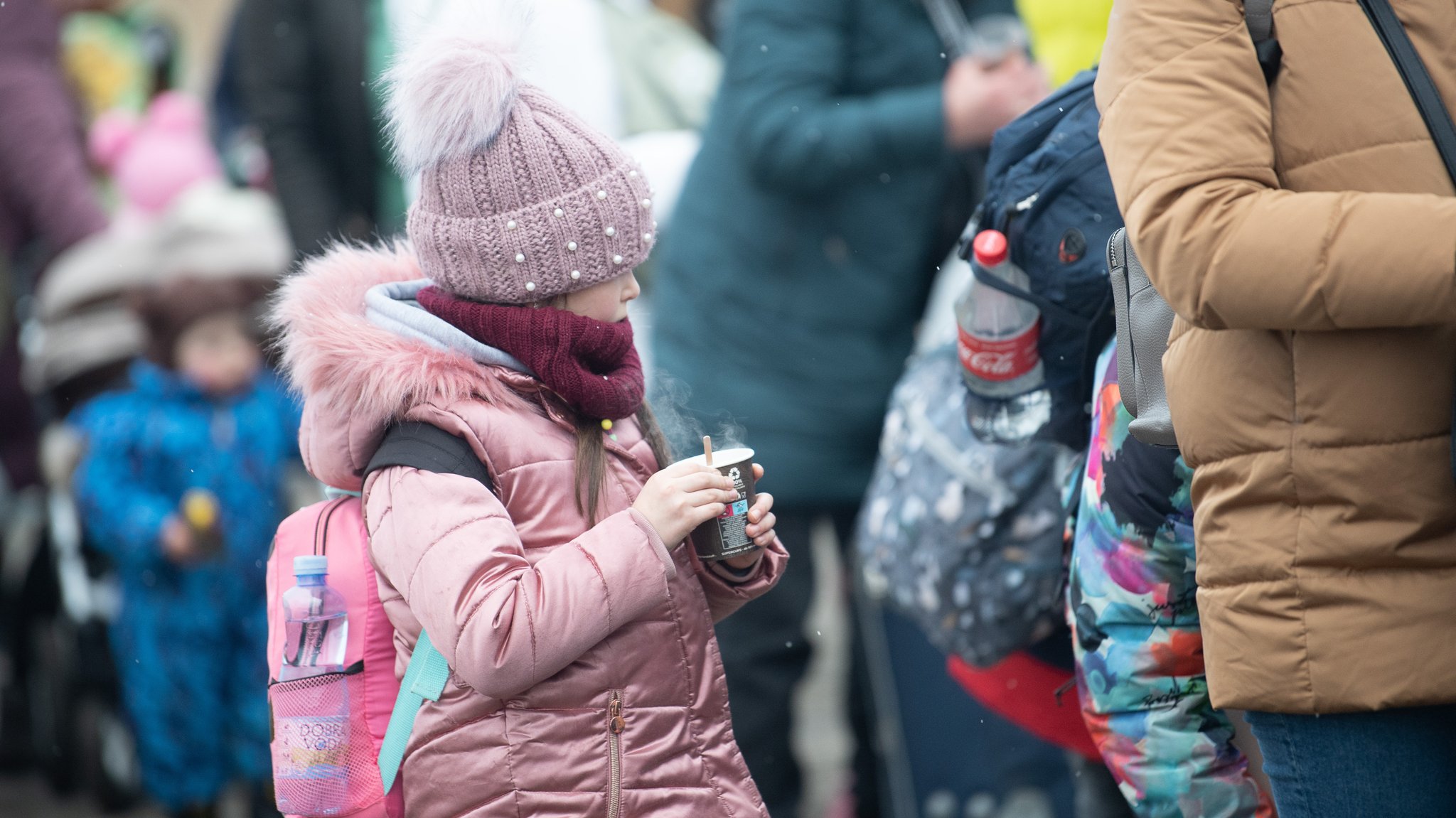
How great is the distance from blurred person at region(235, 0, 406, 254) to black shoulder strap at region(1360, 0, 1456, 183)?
279cm

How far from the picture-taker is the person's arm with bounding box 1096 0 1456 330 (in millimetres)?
1763

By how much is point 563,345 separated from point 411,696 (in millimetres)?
505

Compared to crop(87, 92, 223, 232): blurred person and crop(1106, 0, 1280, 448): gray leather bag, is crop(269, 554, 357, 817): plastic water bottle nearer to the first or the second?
crop(1106, 0, 1280, 448): gray leather bag

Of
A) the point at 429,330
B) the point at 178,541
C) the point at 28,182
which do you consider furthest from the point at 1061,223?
the point at 28,182

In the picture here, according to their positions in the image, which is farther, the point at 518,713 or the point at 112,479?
the point at 112,479

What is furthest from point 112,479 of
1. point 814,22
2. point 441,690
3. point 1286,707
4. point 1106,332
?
point 1286,707

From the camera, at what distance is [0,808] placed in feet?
16.1

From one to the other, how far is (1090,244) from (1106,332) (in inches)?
6.1

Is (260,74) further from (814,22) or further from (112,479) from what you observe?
(814,22)

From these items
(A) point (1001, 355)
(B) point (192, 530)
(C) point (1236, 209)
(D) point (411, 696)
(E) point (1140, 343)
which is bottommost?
(B) point (192, 530)

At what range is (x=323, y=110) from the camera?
4.28 metres

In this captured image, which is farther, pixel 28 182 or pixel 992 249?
pixel 28 182

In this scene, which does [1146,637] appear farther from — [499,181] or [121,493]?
[121,493]

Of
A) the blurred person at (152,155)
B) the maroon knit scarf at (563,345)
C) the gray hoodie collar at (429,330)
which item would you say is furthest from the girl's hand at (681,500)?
the blurred person at (152,155)
